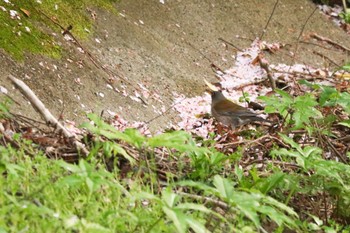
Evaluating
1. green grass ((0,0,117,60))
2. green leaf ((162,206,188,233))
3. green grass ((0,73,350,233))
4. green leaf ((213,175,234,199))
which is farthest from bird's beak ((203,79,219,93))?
green leaf ((162,206,188,233))

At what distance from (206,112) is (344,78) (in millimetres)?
1515

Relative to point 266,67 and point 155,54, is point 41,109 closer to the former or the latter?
point 155,54

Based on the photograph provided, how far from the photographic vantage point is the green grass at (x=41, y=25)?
4754 millimetres

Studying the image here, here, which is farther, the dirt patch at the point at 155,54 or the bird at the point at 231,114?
the bird at the point at 231,114

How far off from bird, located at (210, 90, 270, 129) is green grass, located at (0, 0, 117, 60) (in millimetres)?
1153

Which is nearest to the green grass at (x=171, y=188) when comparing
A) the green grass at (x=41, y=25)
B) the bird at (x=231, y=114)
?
the bird at (x=231, y=114)

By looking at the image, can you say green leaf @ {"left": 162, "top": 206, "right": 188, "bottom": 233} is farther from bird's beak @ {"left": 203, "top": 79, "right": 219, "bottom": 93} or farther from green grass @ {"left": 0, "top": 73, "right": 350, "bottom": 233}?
bird's beak @ {"left": 203, "top": 79, "right": 219, "bottom": 93}

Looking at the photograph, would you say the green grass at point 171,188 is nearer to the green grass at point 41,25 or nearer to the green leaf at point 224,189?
the green leaf at point 224,189

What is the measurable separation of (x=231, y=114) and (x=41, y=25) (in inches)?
58.4

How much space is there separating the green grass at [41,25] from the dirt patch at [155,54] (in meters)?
0.08

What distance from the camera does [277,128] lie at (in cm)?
479

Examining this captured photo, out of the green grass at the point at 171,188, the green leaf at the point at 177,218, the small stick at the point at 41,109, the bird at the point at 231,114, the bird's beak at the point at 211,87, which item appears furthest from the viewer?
the bird's beak at the point at 211,87

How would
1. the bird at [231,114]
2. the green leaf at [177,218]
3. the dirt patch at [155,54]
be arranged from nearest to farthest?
the green leaf at [177,218] < the dirt patch at [155,54] < the bird at [231,114]

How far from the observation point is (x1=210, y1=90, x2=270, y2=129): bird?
16.0 ft
